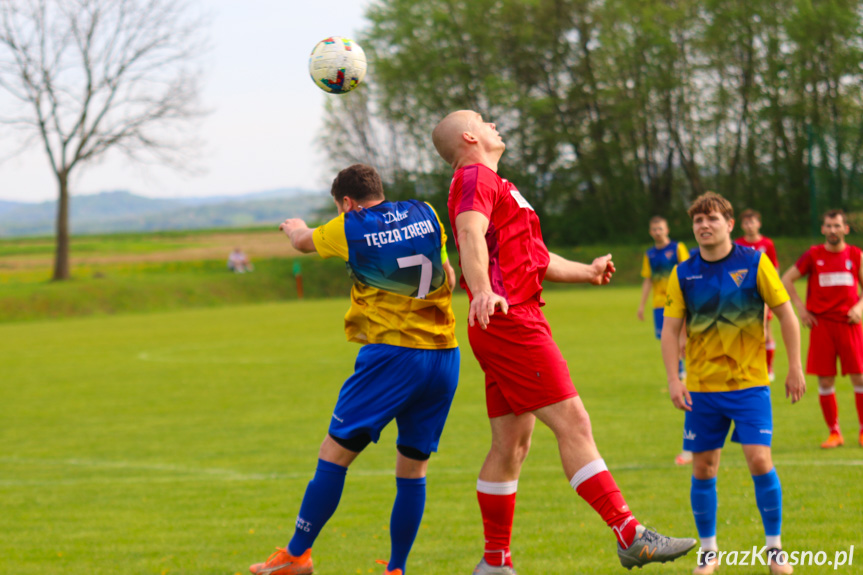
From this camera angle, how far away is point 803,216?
41688 mm

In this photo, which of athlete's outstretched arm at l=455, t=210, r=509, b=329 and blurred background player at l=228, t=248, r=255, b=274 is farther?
blurred background player at l=228, t=248, r=255, b=274

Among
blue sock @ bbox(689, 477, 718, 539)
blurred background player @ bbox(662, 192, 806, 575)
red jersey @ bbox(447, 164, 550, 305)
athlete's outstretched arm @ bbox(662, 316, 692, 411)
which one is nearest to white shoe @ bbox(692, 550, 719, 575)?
blurred background player @ bbox(662, 192, 806, 575)

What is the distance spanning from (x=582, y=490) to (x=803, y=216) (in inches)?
1656

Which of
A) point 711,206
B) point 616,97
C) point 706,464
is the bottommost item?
point 706,464

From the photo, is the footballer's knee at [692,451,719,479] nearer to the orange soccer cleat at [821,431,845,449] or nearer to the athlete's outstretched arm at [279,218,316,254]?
the athlete's outstretched arm at [279,218,316,254]

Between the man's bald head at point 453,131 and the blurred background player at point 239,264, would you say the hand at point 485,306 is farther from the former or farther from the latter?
the blurred background player at point 239,264

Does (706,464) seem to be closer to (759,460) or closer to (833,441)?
(759,460)

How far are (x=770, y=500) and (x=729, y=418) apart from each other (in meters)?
0.48

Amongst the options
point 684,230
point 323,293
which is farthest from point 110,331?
point 684,230

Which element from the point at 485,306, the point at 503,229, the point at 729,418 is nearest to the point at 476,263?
the point at 485,306

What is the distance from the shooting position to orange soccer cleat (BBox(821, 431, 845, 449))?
7.90 m

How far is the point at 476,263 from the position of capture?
12.3 ft

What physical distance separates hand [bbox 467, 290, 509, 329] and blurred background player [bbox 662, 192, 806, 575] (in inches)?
57.7

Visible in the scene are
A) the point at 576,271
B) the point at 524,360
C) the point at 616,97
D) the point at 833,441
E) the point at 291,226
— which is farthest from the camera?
the point at 616,97
